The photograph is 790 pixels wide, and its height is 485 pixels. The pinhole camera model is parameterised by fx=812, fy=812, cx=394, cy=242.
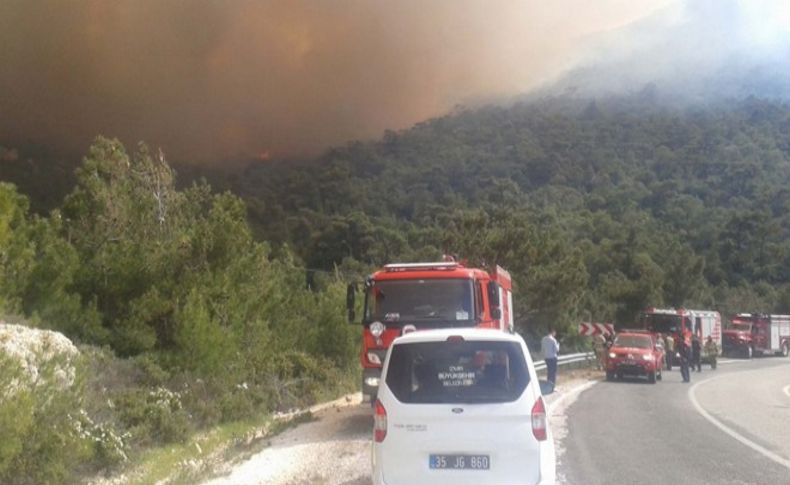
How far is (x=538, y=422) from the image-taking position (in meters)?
7.36

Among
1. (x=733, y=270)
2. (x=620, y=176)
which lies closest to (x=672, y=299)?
(x=733, y=270)

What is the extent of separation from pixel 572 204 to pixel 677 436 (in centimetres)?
6209

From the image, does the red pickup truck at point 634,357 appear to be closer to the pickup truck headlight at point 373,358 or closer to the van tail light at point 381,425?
the pickup truck headlight at point 373,358

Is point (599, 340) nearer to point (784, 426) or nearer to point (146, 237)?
point (784, 426)

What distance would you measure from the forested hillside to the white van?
2490 centimetres

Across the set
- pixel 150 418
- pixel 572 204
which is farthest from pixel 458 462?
pixel 572 204

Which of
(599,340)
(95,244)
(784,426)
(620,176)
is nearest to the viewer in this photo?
(784,426)

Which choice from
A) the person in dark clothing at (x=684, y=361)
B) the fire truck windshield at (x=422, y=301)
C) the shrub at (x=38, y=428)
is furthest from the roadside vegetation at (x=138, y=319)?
the person in dark clothing at (x=684, y=361)

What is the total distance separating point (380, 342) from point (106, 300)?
6727mm

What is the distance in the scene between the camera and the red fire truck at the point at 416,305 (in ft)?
44.7

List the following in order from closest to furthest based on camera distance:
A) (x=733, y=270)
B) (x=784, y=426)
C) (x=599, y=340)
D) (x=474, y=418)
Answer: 1. (x=474, y=418)
2. (x=784, y=426)
3. (x=599, y=340)
4. (x=733, y=270)

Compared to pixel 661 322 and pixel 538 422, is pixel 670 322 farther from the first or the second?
pixel 538 422

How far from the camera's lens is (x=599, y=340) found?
3478cm

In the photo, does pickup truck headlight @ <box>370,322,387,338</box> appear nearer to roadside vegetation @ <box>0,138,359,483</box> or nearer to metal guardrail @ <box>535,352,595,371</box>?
roadside vegetation @ <box>0,138,359,483</box>
